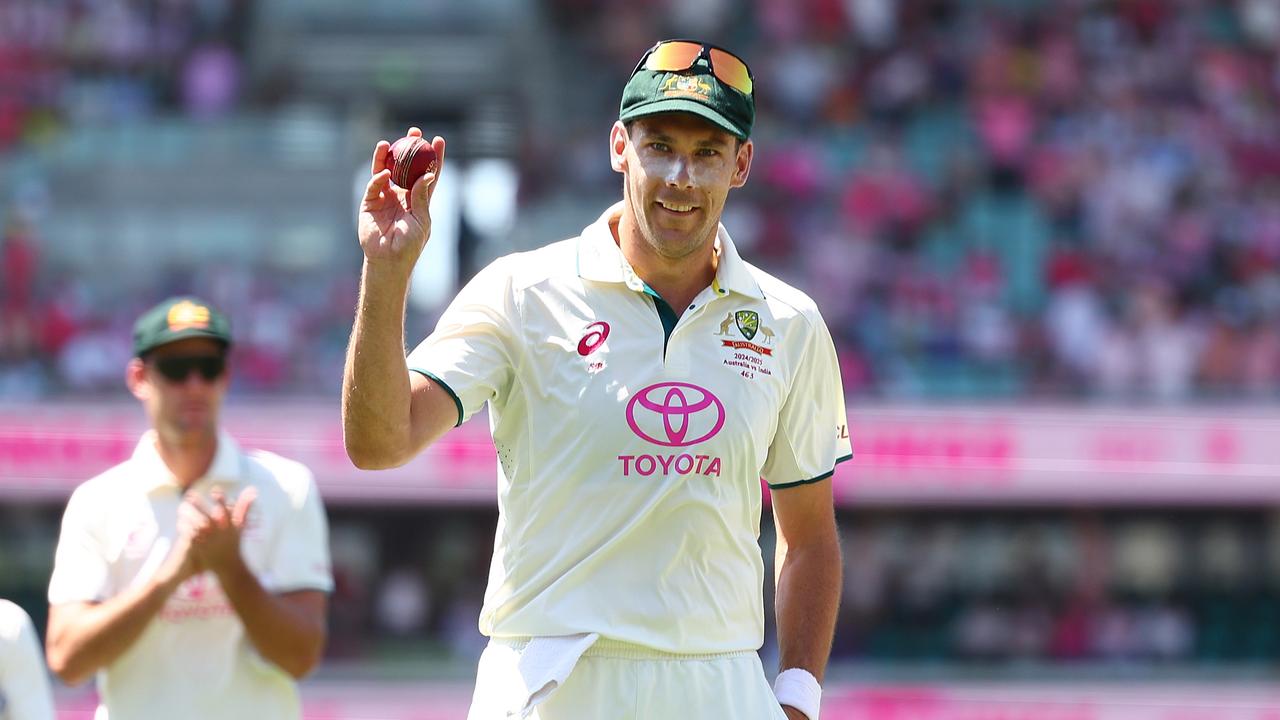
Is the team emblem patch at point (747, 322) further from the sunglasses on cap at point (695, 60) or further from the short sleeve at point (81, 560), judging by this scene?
the short sleeve at point (81, 560)

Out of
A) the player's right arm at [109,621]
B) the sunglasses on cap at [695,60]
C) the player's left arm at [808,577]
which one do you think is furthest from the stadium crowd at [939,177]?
the sunglasses on cap at [695,60]

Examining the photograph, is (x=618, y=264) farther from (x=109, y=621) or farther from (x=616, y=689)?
(x=109, y=621)

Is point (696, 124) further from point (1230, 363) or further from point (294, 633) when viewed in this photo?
point (1230, 363)

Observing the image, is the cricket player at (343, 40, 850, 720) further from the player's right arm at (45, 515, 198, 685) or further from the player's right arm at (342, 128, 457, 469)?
the player's right arm at (45, 515, 198, 685)

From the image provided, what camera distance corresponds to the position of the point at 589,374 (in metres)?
3.15

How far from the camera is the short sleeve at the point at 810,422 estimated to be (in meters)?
3.35

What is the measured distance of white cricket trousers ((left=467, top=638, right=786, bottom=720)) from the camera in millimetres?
3113

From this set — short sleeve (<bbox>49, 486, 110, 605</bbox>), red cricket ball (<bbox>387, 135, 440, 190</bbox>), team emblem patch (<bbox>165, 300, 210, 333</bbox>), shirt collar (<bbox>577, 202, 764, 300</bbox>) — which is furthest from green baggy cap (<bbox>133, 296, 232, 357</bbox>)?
red cricket ball (<bbox>387, 135, 440, 190</bbox>)

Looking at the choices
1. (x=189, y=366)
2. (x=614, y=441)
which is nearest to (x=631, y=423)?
(x=614, y=441)

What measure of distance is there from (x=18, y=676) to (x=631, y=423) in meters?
1.40

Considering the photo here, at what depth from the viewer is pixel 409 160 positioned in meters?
3.01

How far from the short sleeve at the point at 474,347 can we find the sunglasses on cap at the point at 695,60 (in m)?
0.43

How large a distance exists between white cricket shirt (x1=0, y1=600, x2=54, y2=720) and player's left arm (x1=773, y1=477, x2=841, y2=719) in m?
1.44

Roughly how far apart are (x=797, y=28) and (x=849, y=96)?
118 centimetres
